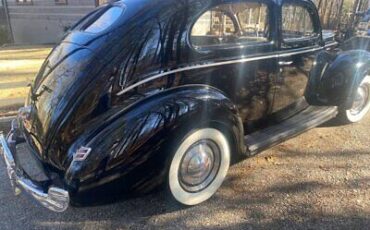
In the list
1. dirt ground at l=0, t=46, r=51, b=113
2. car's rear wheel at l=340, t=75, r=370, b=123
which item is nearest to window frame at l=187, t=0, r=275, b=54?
car's rear wheel at l=340, t=75, r=370, b=123

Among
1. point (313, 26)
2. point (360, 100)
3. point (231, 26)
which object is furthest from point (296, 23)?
point (360, 100)

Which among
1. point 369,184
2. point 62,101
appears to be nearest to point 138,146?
point 62,101

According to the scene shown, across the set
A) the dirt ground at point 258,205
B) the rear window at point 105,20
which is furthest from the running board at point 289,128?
the rear window at point 105,20

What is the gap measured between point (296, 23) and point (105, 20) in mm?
2214

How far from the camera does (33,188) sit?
2.82 metres

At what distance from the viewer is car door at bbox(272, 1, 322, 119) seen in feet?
13.1

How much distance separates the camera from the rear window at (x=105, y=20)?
3.21 metres

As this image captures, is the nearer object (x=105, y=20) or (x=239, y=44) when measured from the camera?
(x=105, y=20)

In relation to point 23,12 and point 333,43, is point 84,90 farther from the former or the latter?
point 23,12

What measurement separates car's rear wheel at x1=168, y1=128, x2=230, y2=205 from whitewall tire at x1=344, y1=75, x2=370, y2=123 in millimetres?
2497

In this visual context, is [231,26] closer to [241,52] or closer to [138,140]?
[241,52]

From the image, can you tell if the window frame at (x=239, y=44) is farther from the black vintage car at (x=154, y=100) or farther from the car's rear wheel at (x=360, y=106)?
the car's rear wheel at (x=360, y=106)

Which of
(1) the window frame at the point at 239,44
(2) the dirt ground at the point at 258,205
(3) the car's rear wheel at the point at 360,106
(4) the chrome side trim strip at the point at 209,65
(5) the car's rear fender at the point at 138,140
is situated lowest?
(2) the dirt ground at the point at 258,205

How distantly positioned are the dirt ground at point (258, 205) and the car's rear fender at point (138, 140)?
0.52 m
